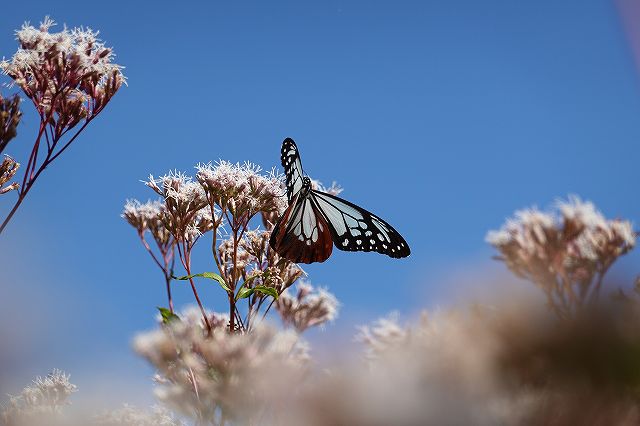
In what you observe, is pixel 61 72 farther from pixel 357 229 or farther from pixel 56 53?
pixel 357 229

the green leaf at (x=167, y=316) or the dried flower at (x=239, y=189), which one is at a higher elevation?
the dried flower at (x=239, y=189)

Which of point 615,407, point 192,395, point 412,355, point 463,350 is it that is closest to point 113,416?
point 192,395

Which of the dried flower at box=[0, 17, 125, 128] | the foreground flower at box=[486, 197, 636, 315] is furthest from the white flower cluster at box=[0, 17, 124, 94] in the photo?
the foreground flower at box=[486, 197, 636, 315]

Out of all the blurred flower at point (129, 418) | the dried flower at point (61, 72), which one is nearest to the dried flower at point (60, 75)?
the dried flower at point (61, 72)

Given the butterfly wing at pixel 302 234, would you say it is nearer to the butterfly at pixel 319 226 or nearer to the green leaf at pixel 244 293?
the butterfly at pixel 319 226

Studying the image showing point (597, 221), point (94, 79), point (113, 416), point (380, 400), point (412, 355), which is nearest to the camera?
point (380, 400)

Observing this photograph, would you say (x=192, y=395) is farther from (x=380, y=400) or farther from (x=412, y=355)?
(x=380, y=400)

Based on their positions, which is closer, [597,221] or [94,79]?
[597,221]
